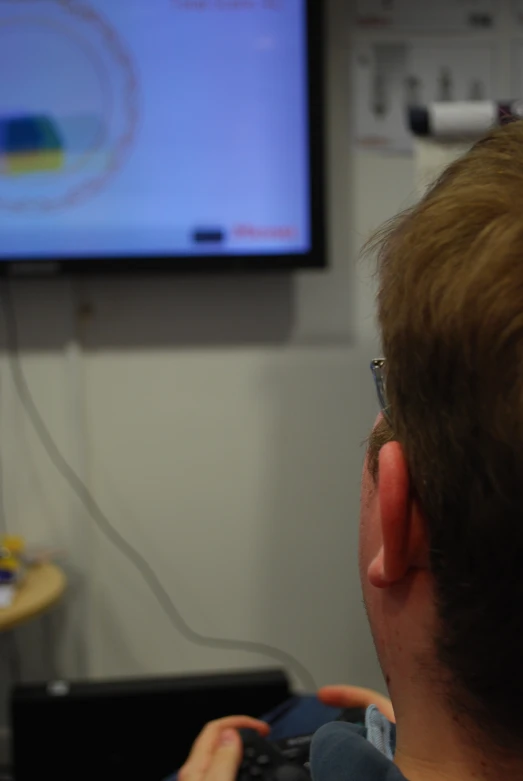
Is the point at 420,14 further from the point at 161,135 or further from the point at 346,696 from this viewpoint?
the point at 346,696

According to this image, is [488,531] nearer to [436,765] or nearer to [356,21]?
[436,765]

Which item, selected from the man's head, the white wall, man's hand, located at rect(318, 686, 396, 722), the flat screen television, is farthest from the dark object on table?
the man's head

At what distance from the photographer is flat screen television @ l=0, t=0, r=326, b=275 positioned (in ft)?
5.18

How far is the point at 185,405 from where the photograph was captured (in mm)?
1762

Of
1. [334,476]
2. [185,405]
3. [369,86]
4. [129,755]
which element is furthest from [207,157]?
[129,755]

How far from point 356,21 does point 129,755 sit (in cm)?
163

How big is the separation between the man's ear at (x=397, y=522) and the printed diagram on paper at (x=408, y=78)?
55.5 inches

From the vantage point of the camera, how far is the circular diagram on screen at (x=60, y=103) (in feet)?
5.19

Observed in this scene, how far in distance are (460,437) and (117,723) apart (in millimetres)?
1327

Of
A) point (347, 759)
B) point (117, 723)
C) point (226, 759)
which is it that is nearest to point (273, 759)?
point (226, 759)

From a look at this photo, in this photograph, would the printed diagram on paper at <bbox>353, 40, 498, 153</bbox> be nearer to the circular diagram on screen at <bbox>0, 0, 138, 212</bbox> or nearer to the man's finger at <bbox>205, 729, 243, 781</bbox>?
the circular diagram on screen at <bbox>0, 0, 138, 212</bbox>

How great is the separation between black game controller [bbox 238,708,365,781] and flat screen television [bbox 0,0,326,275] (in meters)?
1.06

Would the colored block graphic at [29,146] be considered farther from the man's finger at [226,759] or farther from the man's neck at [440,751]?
the man's neck at [440,751]

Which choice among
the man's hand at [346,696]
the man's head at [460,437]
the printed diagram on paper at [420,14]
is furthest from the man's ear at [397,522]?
the printed diagram on paper at [420,14]
